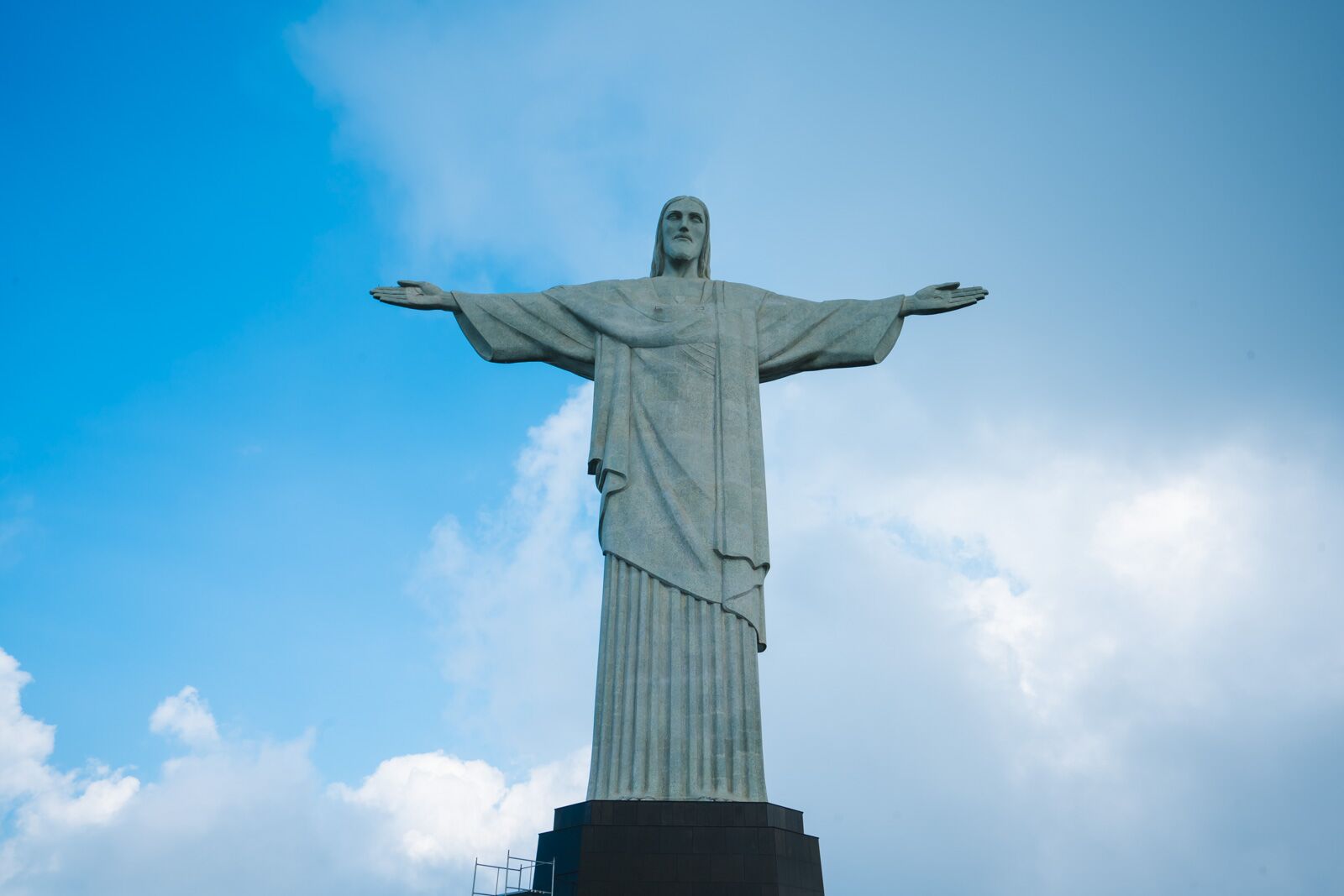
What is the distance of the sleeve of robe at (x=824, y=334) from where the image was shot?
12234 millimetres

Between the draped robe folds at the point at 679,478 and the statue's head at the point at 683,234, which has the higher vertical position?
the statue's head at the point at 683,234

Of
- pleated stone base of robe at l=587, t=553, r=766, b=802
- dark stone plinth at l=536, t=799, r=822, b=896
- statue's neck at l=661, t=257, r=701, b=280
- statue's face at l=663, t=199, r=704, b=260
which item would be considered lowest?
dark stone plinth at l=536, t=799, r=822, b=896

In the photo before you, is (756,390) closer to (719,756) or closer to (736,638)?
(736,638)

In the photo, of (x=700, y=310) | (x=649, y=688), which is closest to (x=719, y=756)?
(x=649, y=688)

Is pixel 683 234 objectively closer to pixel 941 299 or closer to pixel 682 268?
pixel 682 268

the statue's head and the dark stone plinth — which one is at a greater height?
the statue's head

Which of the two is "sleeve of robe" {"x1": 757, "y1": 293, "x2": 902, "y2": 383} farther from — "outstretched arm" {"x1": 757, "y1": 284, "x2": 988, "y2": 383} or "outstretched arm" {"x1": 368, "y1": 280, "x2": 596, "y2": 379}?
"outstretched arm" {"x1": 368, "y1": 280, "x2": 596, "y2": 379}

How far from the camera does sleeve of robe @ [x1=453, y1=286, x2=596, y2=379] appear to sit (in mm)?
12273

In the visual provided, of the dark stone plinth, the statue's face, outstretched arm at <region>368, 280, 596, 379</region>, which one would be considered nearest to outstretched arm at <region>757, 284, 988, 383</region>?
the statue's face

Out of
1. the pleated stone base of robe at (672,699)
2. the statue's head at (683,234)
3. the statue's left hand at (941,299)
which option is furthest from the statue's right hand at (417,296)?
the statue's left hand at (941,299)

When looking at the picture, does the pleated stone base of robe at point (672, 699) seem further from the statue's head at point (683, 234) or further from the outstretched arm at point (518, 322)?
the statue's head at point (683, 234)

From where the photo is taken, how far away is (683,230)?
12586 mm

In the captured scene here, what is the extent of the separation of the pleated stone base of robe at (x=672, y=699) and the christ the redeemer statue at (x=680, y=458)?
1 cm

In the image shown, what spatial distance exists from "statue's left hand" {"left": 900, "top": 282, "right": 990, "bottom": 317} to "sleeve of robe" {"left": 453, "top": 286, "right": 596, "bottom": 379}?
3563 mm
